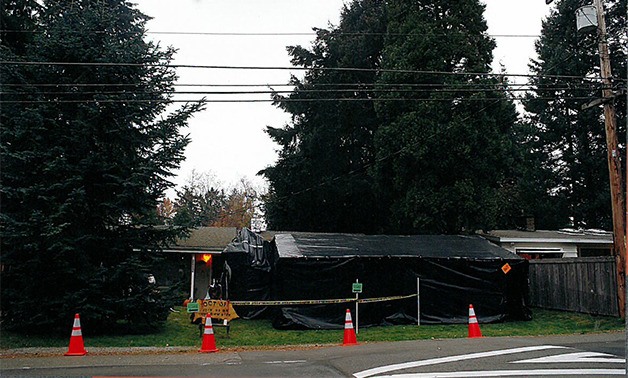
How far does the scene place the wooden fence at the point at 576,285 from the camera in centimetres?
1861

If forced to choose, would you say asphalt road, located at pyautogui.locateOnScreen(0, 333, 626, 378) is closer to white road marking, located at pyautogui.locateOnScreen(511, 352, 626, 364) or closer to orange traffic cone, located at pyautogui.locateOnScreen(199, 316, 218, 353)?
white road marking, located at pyautogui.locateOnScreen(511, 352, 626, 364)

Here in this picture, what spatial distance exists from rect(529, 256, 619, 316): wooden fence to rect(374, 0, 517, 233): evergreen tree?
4288 millimetres

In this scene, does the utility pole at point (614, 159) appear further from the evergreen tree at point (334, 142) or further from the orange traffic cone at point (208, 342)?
the evergreen tree at point (334, 142)

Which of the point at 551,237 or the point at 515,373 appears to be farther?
the point at 551,237

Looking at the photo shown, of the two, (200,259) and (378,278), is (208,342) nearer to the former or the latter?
(378,278)

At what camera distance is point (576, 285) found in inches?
800

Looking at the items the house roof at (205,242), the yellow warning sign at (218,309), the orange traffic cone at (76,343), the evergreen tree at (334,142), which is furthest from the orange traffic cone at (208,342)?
the evergreen tree at (334,142)

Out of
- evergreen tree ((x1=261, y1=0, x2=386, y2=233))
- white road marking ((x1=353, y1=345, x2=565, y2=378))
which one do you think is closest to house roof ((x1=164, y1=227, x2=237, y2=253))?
evergreen tree ((x1=261, y1=0, x2=386, y2=233))

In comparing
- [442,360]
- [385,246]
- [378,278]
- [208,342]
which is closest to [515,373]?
[442,360]

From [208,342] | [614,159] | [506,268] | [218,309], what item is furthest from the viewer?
[506,268]

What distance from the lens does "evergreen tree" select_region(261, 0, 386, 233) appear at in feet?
107

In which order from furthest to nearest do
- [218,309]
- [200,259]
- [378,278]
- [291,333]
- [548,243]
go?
[548,243] < [200,259] < [378,278] < [291,333] < [218,309]

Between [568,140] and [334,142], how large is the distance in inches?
628

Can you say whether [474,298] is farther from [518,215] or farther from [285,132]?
[518,215]
